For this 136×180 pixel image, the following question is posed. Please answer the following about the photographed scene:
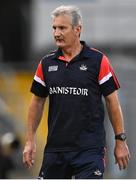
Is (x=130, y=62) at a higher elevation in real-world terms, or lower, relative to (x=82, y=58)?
lower

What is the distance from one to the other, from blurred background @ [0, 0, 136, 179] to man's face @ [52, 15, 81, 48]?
8415 millimetres

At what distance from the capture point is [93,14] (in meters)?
27.2

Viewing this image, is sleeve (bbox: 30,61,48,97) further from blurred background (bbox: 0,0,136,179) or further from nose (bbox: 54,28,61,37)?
blurred background (bbox: 0,0,136,179)

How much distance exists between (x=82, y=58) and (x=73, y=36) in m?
0.21

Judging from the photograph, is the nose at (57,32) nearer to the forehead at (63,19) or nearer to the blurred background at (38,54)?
the forehead at (63,19)

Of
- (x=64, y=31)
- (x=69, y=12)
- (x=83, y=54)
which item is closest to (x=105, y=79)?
(x=83, y=54)

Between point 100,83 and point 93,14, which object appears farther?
point 93,14

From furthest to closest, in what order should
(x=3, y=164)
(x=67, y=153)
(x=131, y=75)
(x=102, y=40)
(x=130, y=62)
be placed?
(x=102, y=40) → (x=130, y=62) → (x=131, y=75) → (x=3, y=164) → (x=67, y=153)

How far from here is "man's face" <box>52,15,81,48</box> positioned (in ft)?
30.3

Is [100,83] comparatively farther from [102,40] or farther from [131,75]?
[102,40]

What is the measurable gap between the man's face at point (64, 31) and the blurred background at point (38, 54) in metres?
A: 8.41

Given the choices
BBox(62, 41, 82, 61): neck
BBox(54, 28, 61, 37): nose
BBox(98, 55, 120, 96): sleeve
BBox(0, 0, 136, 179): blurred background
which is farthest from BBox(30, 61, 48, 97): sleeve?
BBox(0, 0, 136, 179): blurred background

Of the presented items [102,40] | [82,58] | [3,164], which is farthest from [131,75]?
[82,58]

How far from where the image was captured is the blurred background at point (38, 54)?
20141 millimetres
